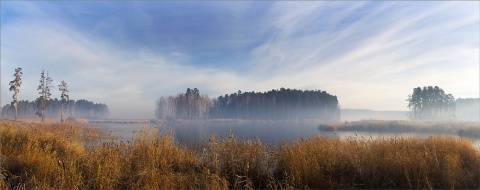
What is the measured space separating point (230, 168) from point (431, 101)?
97.2m

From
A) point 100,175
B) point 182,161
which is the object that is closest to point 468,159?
point 182,161

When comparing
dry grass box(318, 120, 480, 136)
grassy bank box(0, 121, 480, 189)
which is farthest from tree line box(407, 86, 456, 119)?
grassy bank box(0, 121, 480, 189)

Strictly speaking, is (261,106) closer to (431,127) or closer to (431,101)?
(431,101)

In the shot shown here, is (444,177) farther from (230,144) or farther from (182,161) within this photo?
(182,161)

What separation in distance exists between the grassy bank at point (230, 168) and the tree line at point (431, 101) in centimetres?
9189

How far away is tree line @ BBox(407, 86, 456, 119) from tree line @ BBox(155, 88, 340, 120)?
1366 inches

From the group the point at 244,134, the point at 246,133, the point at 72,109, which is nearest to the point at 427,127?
the point at 246,133

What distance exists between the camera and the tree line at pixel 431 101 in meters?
83.6

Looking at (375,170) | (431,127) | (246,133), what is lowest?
(246,133)

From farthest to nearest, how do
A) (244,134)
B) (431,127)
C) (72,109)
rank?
1. (72,109)
2. (431,127)
3. (244,134)

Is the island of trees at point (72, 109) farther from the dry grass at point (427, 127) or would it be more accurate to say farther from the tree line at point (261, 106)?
the dry grass at point (427, 127)

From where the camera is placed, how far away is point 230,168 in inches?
266

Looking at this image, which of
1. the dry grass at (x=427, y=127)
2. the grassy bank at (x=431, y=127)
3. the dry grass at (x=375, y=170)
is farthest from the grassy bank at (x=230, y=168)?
the dry grass at (x=427, y=127)

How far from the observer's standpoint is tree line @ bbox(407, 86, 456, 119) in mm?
83562
